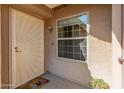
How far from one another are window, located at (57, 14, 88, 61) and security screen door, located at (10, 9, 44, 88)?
0.82 meters

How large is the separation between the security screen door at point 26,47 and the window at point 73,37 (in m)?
0.82

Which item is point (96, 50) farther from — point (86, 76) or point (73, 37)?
point (73, 37)

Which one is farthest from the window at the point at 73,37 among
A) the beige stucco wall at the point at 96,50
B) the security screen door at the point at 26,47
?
the security screen door at the point at 26,47

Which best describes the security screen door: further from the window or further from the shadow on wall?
the shadow on wall

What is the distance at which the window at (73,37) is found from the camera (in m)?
3.77

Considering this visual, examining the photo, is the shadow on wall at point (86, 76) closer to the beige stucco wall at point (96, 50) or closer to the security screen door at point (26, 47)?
the beige stucco wall at point (96, 50)

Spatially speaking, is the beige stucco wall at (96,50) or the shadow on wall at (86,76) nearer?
the beige stucco wall at (96,50)

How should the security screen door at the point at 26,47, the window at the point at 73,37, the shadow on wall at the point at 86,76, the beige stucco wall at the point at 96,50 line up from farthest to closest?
1. the window at the point at 73,37
2. the shadow on wall at the point at 86,76
3. the security screen door at the point at 26,47
4. the beige stucco wall at the point at 96,50

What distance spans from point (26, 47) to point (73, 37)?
1.62 meters

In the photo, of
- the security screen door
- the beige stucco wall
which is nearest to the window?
the beige stucco wall

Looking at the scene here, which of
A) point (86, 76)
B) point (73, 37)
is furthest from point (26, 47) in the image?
point (86, 76)

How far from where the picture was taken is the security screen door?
11.1 feet

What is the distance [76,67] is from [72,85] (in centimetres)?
59

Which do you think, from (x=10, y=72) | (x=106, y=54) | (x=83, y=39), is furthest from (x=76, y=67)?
(x=10, y=72)
